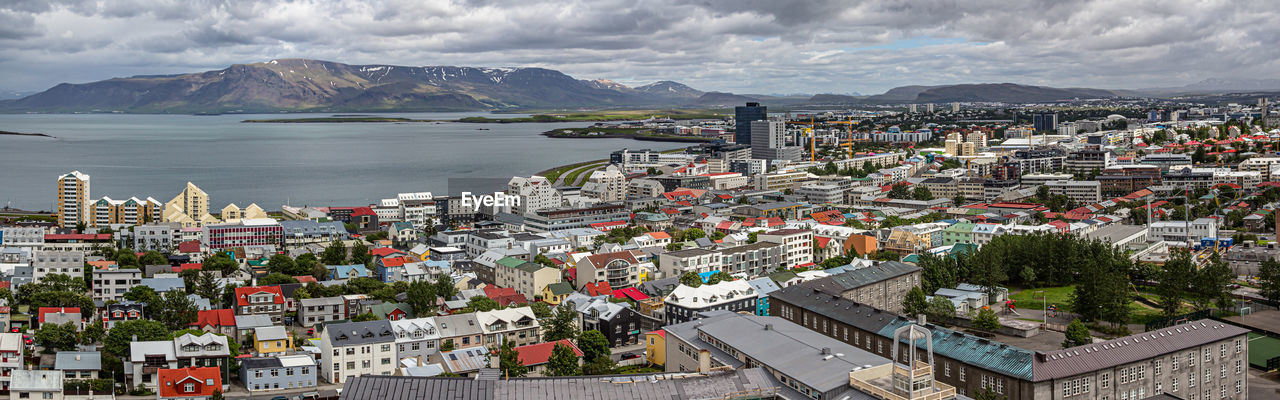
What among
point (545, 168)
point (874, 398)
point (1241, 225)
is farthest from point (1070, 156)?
point (874, 398)

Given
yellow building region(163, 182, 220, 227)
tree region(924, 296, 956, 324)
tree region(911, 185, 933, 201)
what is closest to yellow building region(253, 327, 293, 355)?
tree region(924, 296, 956, 324)

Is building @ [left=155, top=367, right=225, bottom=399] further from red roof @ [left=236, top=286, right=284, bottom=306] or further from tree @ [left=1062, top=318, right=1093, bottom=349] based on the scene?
tree @ [left=1062, top=318, right=1093, bottom=349]

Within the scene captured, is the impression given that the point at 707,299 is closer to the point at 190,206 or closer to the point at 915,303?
the point at 915,303

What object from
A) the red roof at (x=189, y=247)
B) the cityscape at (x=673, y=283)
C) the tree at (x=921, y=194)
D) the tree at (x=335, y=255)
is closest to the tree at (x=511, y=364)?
the cityscape at (x=673, y=283)

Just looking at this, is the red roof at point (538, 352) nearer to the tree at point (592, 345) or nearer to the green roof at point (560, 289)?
the tree at point (592, 345)

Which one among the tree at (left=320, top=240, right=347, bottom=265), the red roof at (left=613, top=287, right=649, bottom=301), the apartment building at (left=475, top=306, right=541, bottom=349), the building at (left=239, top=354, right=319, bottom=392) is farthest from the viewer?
the tree at (left=320, top=240, right=347, bottom=265)

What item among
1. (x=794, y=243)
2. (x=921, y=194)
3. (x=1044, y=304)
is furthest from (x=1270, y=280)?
(x=921, y=194)
